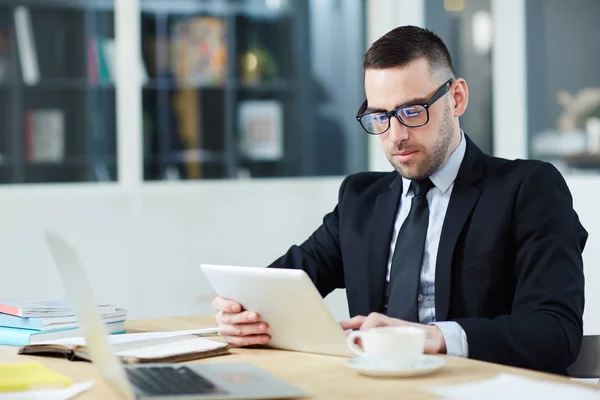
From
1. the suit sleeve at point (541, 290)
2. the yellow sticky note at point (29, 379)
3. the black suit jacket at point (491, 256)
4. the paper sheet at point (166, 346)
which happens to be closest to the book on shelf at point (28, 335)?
the paper sheet at point (166, 346)

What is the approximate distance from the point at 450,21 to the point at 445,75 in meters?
2.03

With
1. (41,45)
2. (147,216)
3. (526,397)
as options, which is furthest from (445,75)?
(41,45)

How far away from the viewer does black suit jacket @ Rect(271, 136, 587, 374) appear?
5.82 ft

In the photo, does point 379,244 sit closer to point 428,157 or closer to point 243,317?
point 428,157

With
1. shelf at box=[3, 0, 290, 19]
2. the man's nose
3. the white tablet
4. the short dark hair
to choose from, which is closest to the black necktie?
the man's nose

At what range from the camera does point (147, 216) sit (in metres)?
4.19

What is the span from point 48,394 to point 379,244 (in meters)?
1.05

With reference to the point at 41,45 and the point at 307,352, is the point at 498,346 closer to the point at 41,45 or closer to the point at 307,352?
the point at 307,352

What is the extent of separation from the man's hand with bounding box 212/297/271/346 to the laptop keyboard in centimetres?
32

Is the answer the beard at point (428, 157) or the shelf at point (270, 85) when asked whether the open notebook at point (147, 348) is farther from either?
the shelf at point (270, 85)

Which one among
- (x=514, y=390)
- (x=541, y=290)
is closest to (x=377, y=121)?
(x=541, y=290)

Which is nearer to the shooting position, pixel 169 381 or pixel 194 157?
pixel 169 381

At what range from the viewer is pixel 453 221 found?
6.79 ft

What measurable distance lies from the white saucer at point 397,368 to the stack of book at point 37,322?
72cm
